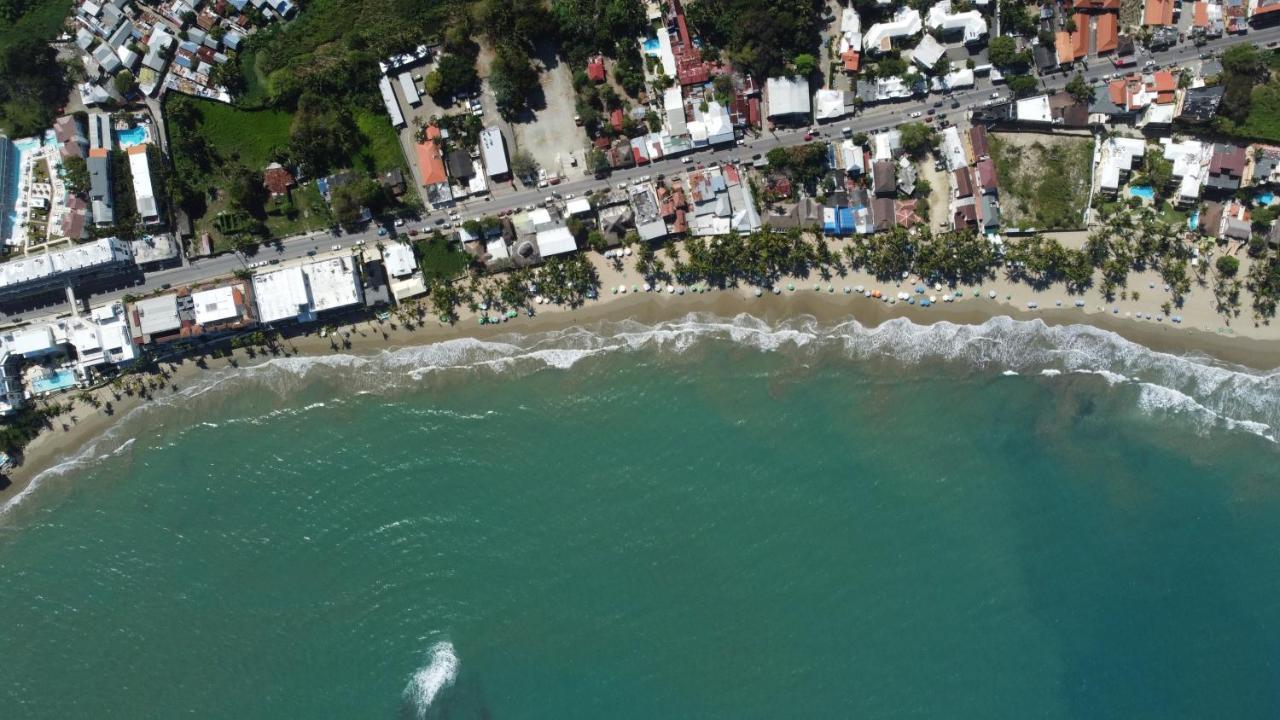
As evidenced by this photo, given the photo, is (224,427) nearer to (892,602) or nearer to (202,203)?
(202,203)

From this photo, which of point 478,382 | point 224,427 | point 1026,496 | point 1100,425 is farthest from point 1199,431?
point 224,427

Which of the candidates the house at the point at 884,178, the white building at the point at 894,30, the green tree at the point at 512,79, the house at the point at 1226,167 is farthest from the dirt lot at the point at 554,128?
the house at the point at 1226,167

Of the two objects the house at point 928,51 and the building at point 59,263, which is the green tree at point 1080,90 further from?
the building at point 59,263

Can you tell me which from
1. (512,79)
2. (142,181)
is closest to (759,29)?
(512,79)

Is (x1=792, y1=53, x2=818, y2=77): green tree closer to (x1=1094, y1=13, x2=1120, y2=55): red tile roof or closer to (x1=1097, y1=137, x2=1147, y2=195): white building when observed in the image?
(x1=1094, y1=13, x2=1120, y2=55): red tile roof

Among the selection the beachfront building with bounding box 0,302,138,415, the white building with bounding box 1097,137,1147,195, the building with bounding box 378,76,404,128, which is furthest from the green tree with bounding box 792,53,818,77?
the beachfront building with bounding box 0,302,138,415

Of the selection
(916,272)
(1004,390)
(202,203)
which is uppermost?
(202,203)
